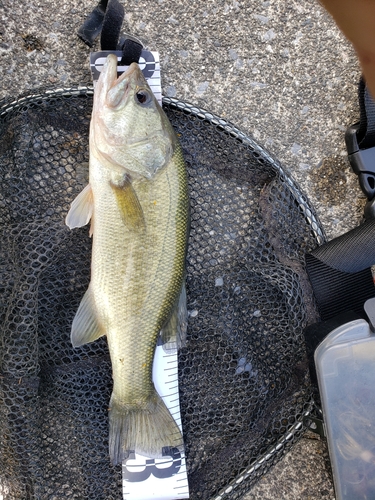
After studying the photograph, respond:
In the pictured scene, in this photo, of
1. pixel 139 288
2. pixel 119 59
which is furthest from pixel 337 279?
pixel 119 59

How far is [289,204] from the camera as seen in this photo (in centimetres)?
208

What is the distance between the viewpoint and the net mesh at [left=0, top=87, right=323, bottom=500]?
1.87 meters

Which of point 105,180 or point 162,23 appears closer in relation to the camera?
point 105,180

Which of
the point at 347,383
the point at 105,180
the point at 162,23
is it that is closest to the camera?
the point at 105,180

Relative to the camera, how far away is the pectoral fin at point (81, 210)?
5.91ft

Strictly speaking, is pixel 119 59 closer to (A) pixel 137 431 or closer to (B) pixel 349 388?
(A) pixel 137 431

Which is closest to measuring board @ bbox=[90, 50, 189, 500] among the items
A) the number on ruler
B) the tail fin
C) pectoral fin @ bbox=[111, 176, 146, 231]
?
the number on ruler

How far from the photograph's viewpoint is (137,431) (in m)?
1.84

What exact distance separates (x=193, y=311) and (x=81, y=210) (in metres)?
0.74

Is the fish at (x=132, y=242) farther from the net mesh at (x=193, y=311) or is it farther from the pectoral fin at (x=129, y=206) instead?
the net mesh at (x=193, y=311)

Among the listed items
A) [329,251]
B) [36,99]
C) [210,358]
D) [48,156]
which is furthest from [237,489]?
[36,99]

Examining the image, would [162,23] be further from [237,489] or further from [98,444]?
[237,489]

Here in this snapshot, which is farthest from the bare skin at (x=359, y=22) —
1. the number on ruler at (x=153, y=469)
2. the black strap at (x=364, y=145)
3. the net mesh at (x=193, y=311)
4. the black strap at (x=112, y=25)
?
the number on ruler at (x=153, y=469)

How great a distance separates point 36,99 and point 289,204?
128 cm
